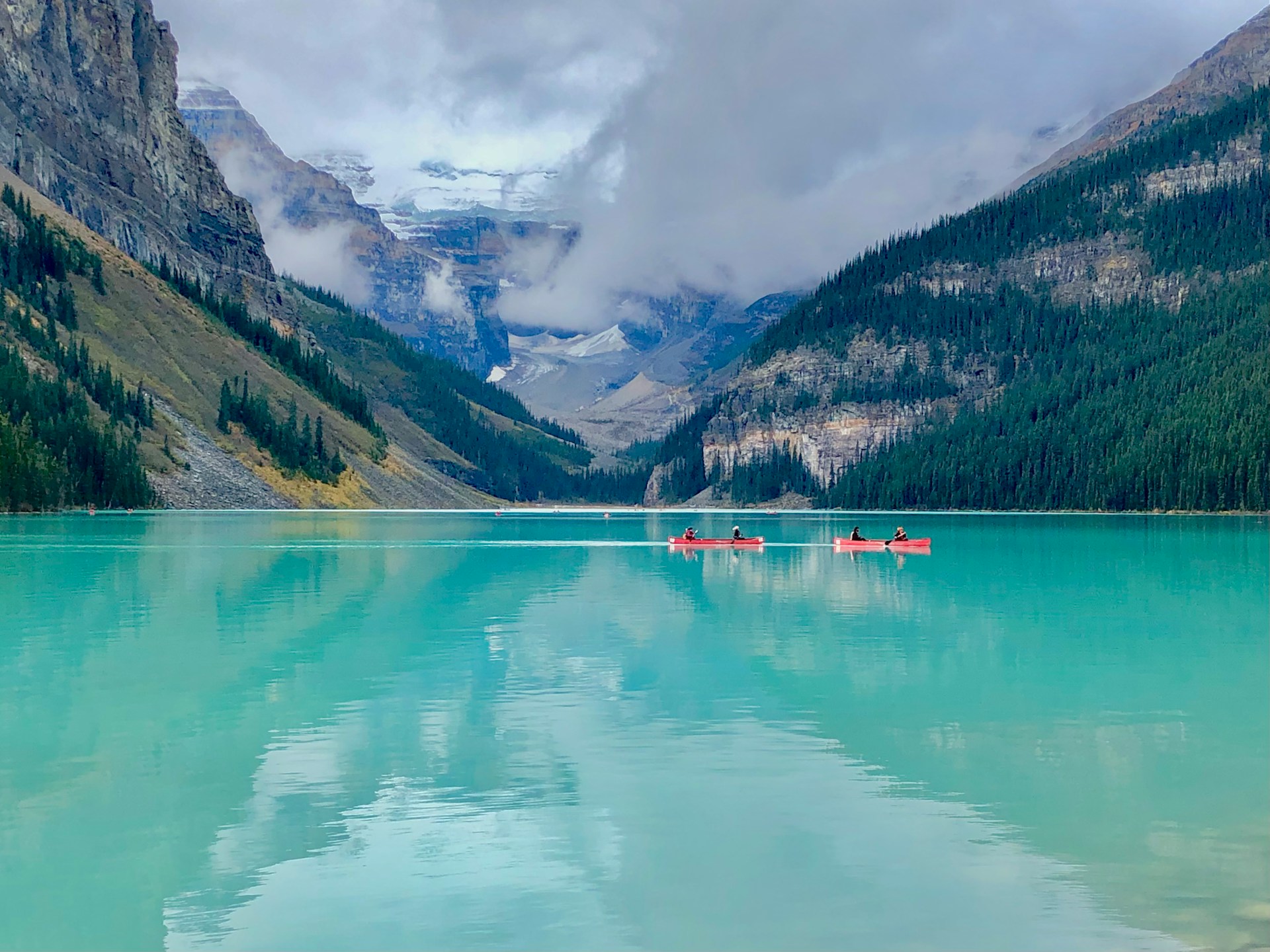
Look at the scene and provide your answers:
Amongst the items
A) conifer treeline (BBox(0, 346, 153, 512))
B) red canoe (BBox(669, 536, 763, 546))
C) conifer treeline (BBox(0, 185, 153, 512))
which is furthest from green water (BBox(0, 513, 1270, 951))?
conifer treeline (BBox(0, 185, 153, 512))

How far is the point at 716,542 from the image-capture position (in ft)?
396

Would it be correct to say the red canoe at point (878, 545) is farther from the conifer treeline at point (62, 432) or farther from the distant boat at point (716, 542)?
the conifer treeline at point (62, 432)

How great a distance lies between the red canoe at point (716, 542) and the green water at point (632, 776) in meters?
58.2

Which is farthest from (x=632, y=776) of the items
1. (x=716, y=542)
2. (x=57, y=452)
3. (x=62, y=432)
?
(x=57, y=452)

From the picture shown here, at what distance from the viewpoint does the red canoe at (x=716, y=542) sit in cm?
11769

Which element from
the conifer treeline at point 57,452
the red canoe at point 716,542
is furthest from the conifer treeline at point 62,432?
the red canoe at point 716,542

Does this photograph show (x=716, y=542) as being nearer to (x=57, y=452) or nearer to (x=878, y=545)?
(x=878, y=545)

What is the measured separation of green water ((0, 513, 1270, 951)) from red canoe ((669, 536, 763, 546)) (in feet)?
191

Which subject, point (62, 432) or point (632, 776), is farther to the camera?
point (62, 432)

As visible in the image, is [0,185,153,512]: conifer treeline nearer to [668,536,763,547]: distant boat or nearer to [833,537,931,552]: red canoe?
[668,536,763,547]: distant boat

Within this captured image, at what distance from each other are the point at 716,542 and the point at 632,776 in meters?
95.5

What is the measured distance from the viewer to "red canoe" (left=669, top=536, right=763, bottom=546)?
→ 386 feet

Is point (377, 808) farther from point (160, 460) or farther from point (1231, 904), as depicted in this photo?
point (160, 460)

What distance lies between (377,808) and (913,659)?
80.5 ft
